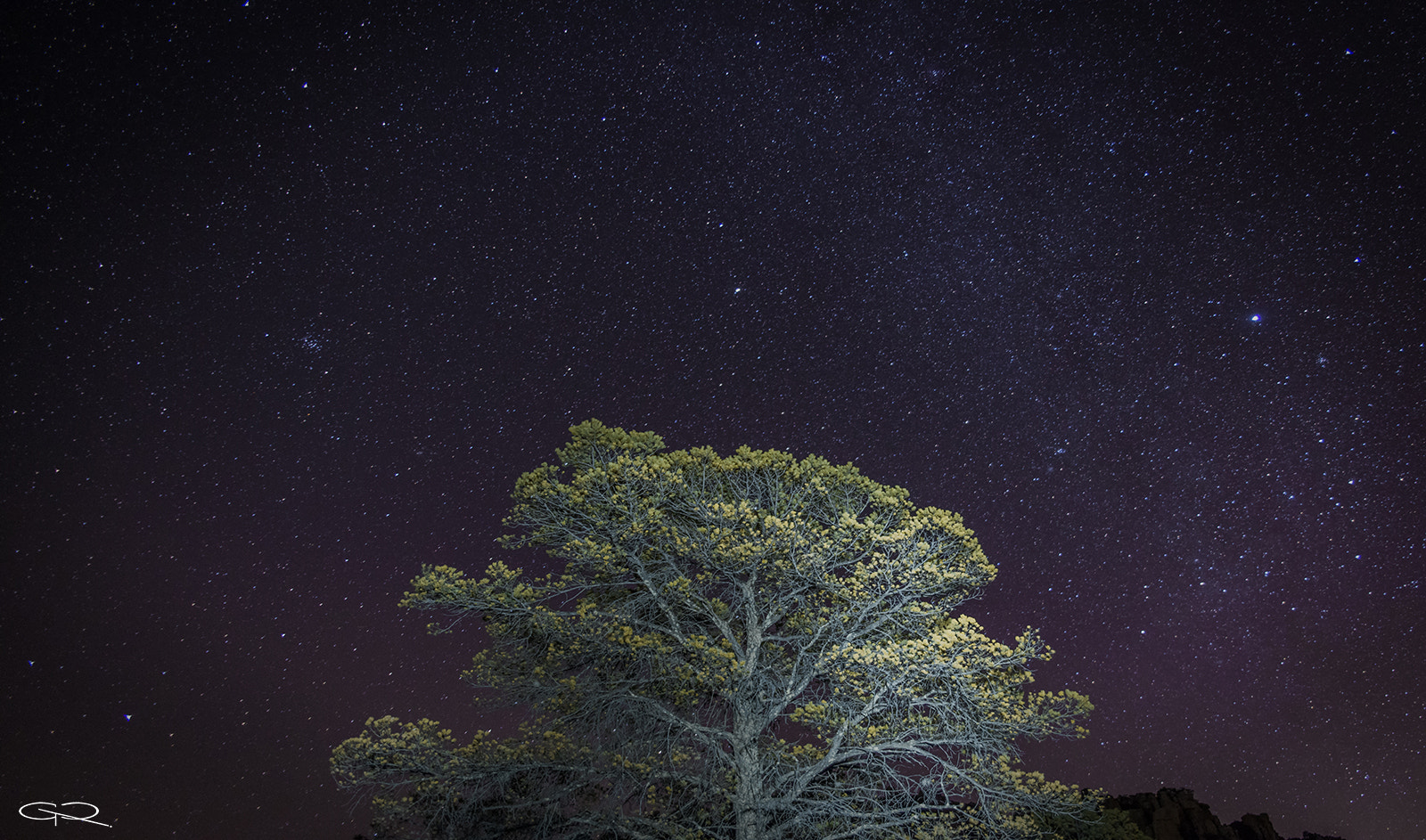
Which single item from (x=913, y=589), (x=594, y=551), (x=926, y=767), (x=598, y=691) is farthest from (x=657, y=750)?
(x=913, y=589)

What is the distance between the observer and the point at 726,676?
315 inches

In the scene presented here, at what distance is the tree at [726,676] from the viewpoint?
782cm

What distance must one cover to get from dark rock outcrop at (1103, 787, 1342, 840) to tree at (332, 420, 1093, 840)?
3376 centimetres

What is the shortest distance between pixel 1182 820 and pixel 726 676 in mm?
42378

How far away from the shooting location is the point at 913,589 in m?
8.44

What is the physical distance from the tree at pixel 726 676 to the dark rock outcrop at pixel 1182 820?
111ft

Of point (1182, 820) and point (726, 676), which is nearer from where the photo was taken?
point (726, 676)

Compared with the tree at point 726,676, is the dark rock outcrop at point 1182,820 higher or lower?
lower

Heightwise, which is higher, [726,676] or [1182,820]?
[726,676]

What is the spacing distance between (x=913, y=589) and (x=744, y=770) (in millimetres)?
3269

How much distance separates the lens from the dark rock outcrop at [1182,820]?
34938 mm

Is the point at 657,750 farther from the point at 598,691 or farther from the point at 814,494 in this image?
the point at 814,494

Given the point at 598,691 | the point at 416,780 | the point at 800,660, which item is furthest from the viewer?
the point at 800,660

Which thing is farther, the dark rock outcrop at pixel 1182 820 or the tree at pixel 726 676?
the dark rock outcrop at pixel 1182 820
